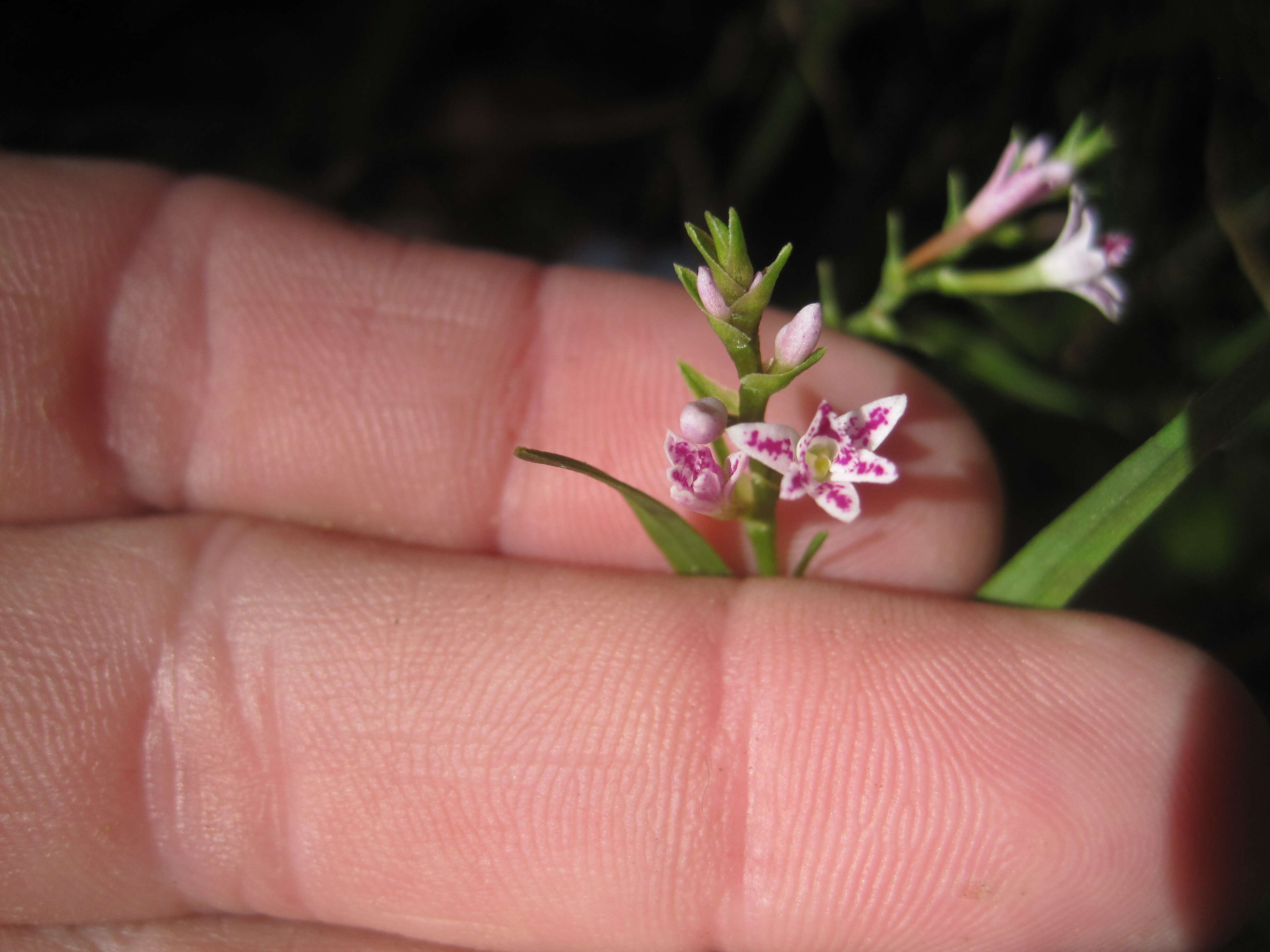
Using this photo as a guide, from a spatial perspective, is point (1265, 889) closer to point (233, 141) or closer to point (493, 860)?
point (493, 860)

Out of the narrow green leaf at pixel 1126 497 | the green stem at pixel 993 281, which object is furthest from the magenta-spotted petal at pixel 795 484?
the green stem at pixel 993 281

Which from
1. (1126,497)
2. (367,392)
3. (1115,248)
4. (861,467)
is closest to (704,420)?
(861,467)

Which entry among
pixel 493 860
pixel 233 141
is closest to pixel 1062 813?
pixel 493 860

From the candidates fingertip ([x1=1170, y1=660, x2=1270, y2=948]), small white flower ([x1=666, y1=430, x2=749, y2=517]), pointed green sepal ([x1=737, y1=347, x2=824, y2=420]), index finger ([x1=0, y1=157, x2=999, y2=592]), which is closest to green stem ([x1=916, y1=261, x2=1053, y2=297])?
index finger ([x1=0, y1=157, x2=999, y2=592])

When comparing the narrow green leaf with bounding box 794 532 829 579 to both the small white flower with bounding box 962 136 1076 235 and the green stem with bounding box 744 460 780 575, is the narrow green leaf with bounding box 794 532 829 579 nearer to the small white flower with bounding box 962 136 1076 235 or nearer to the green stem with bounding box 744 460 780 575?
the green stem with bounding box 744 460 780 575

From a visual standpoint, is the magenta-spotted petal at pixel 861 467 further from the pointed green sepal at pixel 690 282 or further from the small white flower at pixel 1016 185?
the small white flower at pixel 1016 185
